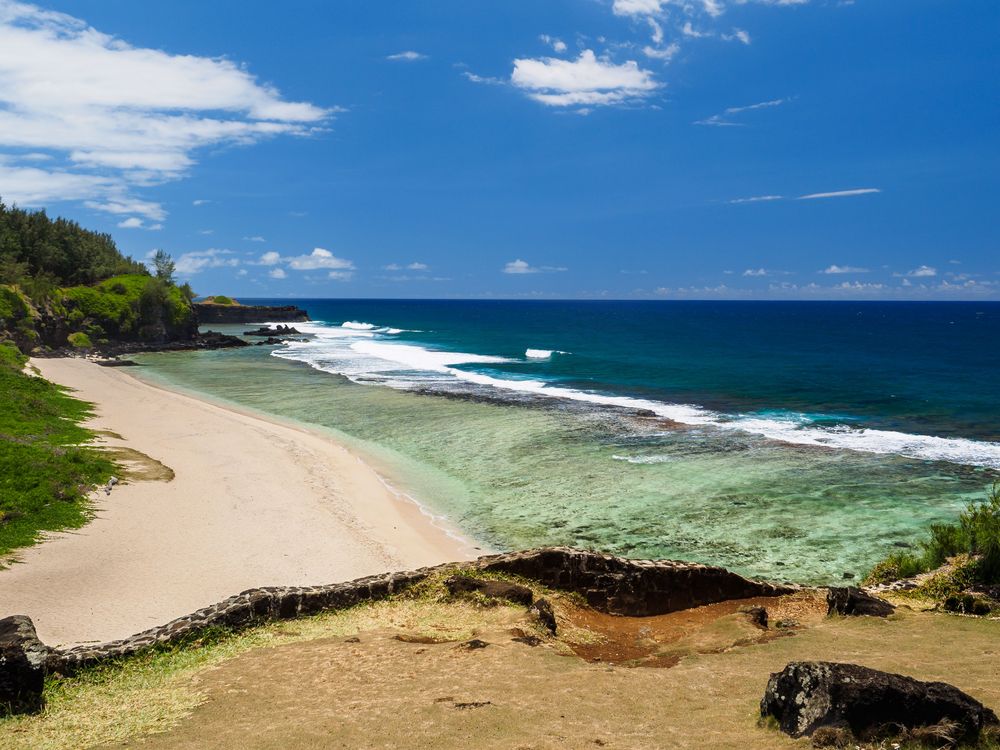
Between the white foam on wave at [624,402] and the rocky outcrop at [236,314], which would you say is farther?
the rocky outcrop at [236,314]

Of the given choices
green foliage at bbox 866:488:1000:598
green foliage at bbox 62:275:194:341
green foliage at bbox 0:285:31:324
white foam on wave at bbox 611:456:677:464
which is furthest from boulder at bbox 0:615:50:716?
green foliage at bbox 62:275:194:341

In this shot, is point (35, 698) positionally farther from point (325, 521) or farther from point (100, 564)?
point (325, 521)

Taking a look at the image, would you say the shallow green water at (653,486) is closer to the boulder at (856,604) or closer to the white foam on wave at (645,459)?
the white foam on wave at (645,459)

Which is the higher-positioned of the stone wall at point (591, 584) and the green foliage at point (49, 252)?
the green foliage at point (49, 252)

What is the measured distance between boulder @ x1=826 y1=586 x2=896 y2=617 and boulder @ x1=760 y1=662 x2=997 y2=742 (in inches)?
195

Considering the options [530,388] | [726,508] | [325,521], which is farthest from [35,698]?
[530,388]

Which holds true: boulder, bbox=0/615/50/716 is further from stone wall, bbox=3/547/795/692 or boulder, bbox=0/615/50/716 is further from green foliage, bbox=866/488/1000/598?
green foliage, bbox=866/488/1000/598

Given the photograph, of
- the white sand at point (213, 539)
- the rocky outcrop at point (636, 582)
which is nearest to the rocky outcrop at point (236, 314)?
the white sand at point (213, 539)

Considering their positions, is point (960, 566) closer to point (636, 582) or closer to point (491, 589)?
point (636, 582)

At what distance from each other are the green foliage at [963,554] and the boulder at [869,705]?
6.52 metres

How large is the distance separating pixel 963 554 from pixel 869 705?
9457mm

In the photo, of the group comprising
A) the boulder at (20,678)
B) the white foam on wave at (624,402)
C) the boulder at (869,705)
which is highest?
the white foam on wave at (624,402)

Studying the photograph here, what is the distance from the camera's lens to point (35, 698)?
28.6 ft

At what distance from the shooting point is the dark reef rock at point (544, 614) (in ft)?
37.5
